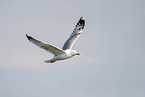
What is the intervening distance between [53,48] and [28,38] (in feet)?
8.25

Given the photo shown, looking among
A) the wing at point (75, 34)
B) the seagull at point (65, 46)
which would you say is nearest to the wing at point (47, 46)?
the seagull at point (65, 46)

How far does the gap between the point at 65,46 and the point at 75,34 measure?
2.55 meters

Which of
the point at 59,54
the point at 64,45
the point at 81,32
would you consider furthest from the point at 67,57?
the point at 81,32

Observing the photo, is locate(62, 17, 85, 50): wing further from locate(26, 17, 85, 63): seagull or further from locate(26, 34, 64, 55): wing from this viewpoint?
locate(26, 34, 64, 55): wing

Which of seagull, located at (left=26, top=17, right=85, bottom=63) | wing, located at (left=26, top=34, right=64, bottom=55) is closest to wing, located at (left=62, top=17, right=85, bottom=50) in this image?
seagull, located at (left=26, top=17, right=85, bottom=63)

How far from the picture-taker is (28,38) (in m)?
25.1

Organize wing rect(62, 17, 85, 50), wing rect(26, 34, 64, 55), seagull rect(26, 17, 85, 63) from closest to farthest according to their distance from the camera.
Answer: wing rect(26, 34, 64, 55) < seagull rect(26, 17, 85, 63) < wing rect(62, 17, 85, 50)

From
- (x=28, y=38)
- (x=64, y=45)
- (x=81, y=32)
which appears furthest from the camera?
(x=81, y=32)

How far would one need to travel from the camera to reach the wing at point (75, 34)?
3147cm

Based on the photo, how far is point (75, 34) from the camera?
33.4 meters

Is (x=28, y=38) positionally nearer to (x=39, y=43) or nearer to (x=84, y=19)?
(x=39, y=43)

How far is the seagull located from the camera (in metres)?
25.8

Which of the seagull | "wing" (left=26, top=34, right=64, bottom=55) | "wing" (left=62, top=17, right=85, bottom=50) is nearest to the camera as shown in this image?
"wing" (left=26, top=34, right=64, bottom=55)

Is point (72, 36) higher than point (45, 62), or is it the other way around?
point (72, 36)
